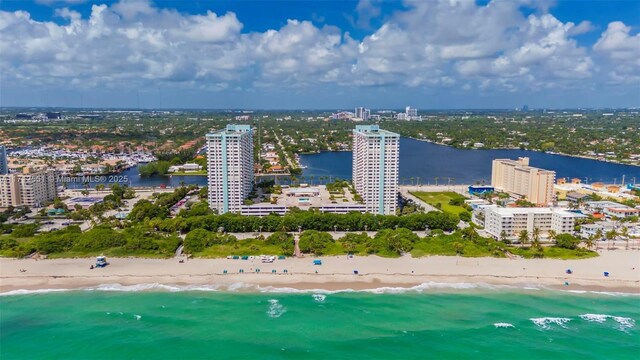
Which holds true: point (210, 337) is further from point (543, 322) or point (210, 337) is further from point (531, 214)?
point (531, 214)

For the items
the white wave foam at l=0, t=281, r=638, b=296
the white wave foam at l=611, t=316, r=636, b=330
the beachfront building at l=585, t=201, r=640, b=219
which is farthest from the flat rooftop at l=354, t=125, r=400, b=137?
the white wave foam at l=611, t=316, r=636, b=330

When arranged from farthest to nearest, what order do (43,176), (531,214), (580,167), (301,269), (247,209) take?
(580,167) → (43,176) → (247,209) → (531,214) → (301,269)

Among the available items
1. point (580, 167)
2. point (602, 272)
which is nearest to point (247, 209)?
point (602, 272)

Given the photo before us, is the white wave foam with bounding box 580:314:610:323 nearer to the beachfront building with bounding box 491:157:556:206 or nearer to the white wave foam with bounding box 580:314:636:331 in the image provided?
the white wave foam with bounding box 580:314:636:331

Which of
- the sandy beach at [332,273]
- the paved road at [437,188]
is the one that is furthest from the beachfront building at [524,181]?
the sandy beach at [332,273]

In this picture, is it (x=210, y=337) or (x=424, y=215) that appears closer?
(x=210, y=337)
